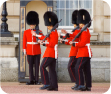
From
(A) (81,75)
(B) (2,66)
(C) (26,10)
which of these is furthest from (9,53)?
(A) (81,75)

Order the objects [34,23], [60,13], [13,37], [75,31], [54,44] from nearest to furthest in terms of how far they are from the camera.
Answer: [54,44]
[75,31]
[34,23]
[13,37]
[60,13]

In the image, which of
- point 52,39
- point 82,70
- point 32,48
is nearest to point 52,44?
point 52,39

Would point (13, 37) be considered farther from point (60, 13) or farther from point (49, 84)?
point (49, 84)

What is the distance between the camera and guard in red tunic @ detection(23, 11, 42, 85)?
762 centimetres

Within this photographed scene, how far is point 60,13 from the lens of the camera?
8953 mm

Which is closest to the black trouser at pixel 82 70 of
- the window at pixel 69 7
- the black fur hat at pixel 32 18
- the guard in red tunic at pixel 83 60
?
the guard in red tunic at pixel 83 60

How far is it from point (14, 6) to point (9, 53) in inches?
45.5

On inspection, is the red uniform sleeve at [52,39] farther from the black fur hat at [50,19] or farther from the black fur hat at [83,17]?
the black fur hat at [83,17]

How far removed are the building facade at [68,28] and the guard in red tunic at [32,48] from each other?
1.59ft

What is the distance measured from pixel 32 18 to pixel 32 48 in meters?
0.64

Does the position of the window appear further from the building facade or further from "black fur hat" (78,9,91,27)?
"black fur hat" (78,9,91,27)

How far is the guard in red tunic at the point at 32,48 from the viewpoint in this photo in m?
7.62

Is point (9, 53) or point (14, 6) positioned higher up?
point (14, 6)

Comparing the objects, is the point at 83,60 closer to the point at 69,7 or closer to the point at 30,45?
the point at 30,45
